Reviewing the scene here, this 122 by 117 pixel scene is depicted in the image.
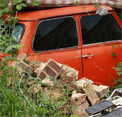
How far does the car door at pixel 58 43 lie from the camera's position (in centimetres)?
592

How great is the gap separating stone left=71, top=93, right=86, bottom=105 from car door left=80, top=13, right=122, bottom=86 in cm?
107

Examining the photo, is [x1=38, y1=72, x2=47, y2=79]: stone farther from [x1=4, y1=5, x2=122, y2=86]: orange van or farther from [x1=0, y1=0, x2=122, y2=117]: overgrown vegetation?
[x1=4, y1=5, x2=122, y2=86]: orange van

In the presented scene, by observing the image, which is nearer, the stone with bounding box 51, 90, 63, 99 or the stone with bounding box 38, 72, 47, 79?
the stone with bounding box 51, 90, 63, 99

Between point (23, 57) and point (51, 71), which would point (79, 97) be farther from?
point (23, 57)

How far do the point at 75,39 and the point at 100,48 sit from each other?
1.57 feet

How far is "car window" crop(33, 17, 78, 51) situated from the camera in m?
5.92

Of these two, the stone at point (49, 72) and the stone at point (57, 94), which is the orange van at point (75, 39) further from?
the stone at point (57, 94)

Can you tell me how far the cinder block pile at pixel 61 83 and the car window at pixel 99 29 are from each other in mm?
925

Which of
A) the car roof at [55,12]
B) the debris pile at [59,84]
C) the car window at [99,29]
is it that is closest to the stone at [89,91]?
the debris pile at [59,84]

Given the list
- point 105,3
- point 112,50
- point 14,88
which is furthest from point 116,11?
point 14,88

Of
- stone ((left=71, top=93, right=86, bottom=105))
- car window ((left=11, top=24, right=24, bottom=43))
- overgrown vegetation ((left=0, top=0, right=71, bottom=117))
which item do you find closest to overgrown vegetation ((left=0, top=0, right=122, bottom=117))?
overgrown vegetation ((left=0, top=0, right=71, bottom=117))

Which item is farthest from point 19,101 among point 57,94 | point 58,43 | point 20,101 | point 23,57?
point 58,43

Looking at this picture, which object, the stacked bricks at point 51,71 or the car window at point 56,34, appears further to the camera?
the car window at point 56,34

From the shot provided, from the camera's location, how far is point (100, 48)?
6059 millimetres
